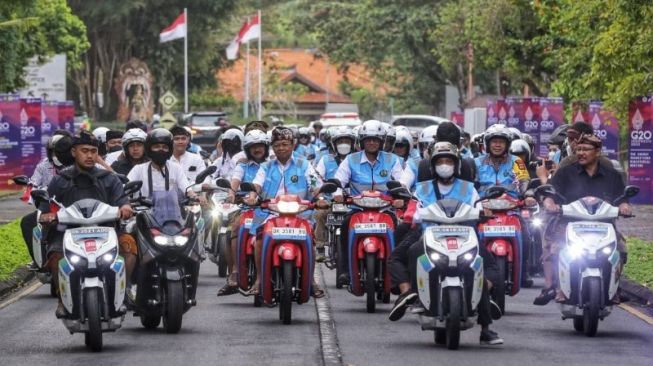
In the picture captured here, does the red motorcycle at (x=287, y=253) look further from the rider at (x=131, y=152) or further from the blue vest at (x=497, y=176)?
the rider at (x=131, y=152)

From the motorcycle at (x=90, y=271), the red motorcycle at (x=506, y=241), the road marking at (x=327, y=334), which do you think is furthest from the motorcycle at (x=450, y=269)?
the red motorcycle at (x=506, y=241)

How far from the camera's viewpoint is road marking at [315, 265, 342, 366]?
12389 mm

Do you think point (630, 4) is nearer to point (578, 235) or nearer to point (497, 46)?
point (578, 235)

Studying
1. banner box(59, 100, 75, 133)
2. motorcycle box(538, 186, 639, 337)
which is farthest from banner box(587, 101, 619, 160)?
motorcycle box(538, 186, 639, 337)

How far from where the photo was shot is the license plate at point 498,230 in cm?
1606

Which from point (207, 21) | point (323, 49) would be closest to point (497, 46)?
point (323, 49)

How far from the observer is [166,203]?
13883mm

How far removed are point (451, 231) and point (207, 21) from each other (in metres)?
63.3

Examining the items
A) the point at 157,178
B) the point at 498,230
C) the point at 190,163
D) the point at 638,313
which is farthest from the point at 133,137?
the point at 638,313

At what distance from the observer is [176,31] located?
228 feet

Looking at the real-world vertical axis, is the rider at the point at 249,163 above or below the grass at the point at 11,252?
above

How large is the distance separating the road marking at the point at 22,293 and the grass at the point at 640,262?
6.42 m

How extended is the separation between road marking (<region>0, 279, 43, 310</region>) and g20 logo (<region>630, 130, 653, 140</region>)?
15.8 meters

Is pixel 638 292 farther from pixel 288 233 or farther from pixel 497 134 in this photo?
pixel 288 233
